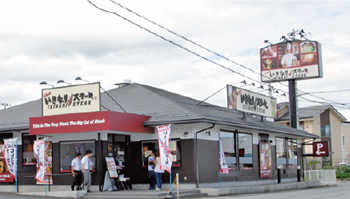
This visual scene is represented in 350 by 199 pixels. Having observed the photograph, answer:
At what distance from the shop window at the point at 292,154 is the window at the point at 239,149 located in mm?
5964

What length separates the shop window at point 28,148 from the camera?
2170cm

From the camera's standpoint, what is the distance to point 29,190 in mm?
21188

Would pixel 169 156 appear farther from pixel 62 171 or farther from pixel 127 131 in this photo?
pixel 62 171

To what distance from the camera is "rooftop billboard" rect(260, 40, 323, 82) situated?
119 feet

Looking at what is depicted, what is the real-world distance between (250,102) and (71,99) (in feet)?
32.9

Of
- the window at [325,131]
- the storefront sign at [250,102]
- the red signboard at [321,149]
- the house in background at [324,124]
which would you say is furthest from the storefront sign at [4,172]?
the window at [325,131]

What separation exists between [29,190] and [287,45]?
81.3ft

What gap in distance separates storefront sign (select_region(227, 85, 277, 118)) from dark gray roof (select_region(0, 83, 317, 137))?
0.75 metres

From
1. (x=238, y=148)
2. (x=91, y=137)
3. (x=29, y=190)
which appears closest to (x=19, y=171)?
(x=29, y=190)

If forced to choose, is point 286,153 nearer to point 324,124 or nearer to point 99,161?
point 99,161

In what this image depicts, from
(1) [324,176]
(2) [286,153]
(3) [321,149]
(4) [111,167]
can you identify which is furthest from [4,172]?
(1) [324,176]

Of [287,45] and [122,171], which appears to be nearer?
[122,171]

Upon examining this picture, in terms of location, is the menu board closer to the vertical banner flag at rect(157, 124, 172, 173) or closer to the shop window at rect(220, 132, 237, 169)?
the vertical banner flag at rect(157, 124, 172, 173)

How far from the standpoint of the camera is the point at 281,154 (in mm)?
27062
